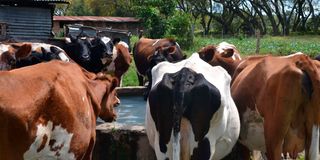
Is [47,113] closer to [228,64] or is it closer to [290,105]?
[290,105]

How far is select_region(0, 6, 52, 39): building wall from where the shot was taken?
26.0 metres

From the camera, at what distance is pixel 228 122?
18.5 ft

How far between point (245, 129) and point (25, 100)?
3.08 m

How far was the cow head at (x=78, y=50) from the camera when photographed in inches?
538

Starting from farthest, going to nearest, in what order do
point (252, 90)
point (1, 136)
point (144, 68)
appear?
point (144, 68), point (252, 90), point (1, 136)

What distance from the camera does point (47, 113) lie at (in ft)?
15.1

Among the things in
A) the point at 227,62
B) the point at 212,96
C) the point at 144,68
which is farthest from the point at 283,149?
the point at 144,68

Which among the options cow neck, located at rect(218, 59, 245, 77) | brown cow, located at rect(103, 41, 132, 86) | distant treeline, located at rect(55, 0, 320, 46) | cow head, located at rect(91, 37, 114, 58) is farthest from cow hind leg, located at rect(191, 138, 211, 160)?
distant treeline, located at rect(55, 0, 320, 46)

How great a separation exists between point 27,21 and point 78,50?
13773mm

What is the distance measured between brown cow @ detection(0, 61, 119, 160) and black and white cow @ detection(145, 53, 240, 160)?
2.44 ft

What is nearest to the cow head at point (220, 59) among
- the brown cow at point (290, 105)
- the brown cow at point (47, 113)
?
the brown cow at point (290, 105)

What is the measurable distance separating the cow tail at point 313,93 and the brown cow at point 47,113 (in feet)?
7.58

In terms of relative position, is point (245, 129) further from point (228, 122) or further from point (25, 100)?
point (25, 100)

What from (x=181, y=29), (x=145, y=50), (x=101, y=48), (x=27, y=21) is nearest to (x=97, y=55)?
(x=101, y=48)
